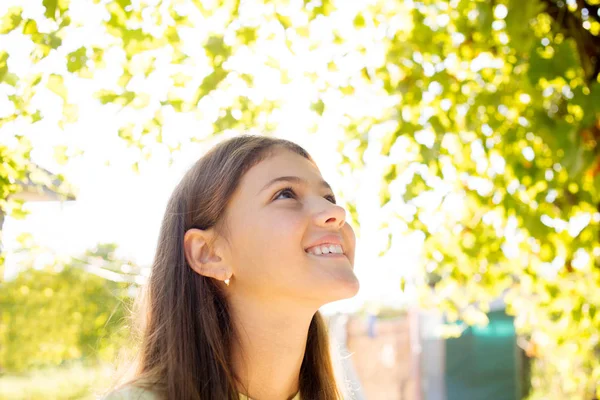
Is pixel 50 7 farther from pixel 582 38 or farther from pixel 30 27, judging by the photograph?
pixel 582 38

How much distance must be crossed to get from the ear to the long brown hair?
0.02 meters

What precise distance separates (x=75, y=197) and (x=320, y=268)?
1251mm

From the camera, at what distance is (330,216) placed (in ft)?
4.54

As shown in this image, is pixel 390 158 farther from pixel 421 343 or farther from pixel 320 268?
pixel 421 343

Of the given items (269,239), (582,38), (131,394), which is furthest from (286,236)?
(582,38)

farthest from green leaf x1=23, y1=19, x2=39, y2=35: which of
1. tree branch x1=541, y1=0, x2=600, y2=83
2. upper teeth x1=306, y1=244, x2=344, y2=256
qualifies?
tree branch x1=541, y1=0, x2=600, y2=83

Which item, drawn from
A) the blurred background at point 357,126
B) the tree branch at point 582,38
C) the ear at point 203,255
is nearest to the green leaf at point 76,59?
the blurred background at point 357,126

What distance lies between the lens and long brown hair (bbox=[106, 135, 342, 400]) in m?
1.35

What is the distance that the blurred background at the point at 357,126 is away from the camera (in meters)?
1.95

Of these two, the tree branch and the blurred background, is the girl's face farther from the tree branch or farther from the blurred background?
the tree branch

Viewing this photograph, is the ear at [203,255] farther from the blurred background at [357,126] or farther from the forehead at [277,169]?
the blurred background at [357,126]

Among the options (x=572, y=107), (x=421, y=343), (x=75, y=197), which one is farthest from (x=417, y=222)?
(x=421, y=343)

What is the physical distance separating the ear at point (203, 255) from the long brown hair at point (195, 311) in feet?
0.06

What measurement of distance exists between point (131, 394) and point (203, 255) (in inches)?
13.6
